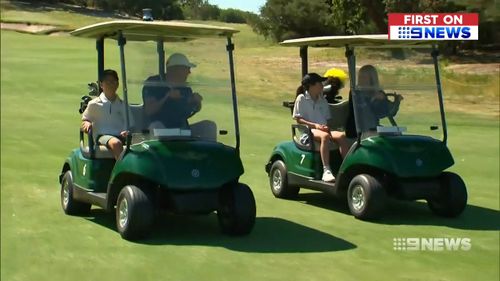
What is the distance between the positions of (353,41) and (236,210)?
156cm

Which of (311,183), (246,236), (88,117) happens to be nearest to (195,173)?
(246,236)

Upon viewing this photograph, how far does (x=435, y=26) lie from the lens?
4.72 metres

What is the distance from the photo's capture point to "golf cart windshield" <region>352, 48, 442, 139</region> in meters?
6.18

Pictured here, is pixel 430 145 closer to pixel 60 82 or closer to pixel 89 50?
pixel 60 82

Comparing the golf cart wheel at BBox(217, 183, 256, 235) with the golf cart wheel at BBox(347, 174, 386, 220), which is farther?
the golf cart wheel at BBox(347, 174, 386, 220)

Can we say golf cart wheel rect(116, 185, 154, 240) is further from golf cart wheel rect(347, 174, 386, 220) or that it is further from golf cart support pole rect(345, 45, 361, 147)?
golf cart support pole rect(345, 45, 361, 147)

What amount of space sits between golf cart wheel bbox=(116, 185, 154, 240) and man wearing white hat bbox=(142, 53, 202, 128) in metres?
0.46

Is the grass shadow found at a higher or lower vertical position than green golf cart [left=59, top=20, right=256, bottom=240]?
higher

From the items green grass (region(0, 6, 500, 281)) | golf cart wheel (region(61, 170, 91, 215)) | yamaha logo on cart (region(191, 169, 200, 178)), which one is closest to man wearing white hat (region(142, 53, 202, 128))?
yamaha logo on cart (region(191, 169, 200, 178))

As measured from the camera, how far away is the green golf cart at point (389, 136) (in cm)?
591

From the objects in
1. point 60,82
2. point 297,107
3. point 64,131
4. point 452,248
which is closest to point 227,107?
point 297,107

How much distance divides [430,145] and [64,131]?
203 inches

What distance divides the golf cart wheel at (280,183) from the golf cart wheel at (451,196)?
1152 mm

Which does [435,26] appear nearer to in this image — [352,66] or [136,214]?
[352,66]
